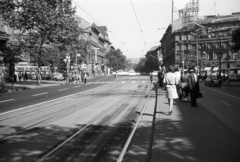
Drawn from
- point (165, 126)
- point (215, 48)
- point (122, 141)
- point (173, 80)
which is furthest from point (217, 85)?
point (215, 48)

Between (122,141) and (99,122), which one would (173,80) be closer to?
(99,122)

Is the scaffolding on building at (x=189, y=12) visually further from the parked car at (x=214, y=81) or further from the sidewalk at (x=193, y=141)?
the sidewalk at (x=193, y=141)

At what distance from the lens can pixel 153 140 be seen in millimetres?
6625

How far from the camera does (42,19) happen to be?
31.4 metres

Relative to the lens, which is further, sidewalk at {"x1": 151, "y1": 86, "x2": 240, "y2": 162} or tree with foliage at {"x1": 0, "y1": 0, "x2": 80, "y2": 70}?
tree with foliage at {"x1": 0, "y1": 0, "x2": 80, "y2": 70}

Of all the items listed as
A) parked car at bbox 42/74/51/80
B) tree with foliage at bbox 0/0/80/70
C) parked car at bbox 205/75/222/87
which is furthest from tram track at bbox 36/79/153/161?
parked car at bbox 42/74/51/80

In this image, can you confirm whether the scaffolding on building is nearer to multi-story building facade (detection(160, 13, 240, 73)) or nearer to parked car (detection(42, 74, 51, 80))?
multi-story building facade (detection(160, 13, 240, 73))

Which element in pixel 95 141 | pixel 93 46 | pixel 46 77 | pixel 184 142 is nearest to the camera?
pixel 184 142

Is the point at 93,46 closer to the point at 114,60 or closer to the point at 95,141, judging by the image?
the point at 114,60

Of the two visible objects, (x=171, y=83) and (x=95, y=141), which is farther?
(x=171, y=83)

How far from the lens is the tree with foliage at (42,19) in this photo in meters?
31.2

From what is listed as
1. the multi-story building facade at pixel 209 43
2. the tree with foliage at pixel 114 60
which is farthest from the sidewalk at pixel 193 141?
the tree with foliage at pixel 114 60

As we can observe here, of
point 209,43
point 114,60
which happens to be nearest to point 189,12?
point 209,43

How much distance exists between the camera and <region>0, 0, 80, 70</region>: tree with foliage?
31.2 m
